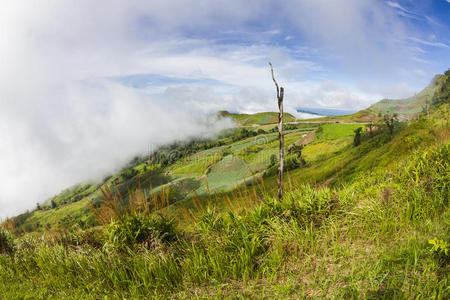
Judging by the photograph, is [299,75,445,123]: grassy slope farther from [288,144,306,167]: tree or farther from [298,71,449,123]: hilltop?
[288,144,306,167]: tree

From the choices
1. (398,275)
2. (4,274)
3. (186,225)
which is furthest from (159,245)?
(4,274)

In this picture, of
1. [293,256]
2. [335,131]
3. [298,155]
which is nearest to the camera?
[293,256]

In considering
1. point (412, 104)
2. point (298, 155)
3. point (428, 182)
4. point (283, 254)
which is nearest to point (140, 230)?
point (283, 254)

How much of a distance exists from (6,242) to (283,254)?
9700mm

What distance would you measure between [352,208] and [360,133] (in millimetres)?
17358

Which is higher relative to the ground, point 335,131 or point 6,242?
point 335,131

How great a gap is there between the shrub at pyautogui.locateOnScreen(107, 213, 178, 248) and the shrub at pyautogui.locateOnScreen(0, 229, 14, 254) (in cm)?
535

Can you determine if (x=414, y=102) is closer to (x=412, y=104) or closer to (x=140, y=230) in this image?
(x=412, y=104)

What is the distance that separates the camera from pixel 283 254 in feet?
14.4

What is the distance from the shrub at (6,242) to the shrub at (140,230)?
211 inches

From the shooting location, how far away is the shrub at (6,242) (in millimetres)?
7870

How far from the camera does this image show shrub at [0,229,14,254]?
7.87 m

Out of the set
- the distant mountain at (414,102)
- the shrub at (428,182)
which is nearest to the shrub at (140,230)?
the shrub at (428,182)

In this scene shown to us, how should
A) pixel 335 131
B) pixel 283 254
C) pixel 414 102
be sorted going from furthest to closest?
1. pixel 335 131
2. pixel 414 102
3. pixel 283 254
